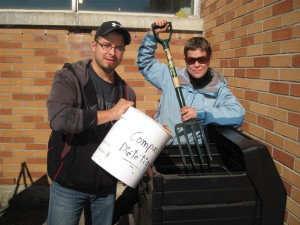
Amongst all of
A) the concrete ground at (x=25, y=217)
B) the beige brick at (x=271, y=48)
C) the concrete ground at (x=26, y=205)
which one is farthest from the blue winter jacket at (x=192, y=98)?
the concrete ground at (x=26, y=205)

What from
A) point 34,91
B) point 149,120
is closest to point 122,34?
point 149,120

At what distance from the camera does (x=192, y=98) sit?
7.39 feet

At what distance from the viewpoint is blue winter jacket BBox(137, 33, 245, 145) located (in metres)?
2.07

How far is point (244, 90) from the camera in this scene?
2.66m

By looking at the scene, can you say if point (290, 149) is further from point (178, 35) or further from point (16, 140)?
point (16, 140)

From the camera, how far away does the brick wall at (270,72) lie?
6.40 feet

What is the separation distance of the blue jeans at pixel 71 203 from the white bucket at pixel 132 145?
0.45 m

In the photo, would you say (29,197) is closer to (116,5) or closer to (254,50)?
(116,5)

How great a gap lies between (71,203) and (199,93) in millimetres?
1122

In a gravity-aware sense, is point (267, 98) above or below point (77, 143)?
above

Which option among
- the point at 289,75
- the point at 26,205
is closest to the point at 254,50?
the point at 289,75

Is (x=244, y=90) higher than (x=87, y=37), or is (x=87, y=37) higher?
(x=87, y=37)

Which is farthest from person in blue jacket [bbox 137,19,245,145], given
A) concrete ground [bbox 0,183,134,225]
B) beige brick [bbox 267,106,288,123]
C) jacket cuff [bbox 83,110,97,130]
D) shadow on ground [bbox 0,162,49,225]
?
shadow on ground [bbox 0,162,49,225]

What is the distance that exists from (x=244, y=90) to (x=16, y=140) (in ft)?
8.22
